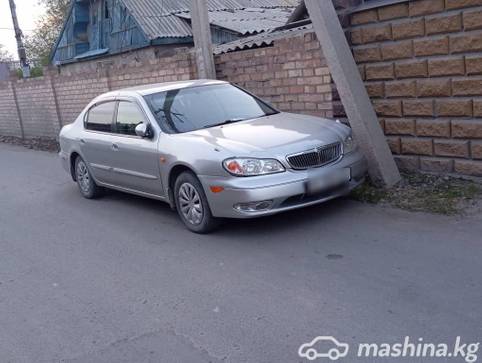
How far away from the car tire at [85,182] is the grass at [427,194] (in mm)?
3732

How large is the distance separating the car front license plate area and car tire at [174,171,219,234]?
1065 mm

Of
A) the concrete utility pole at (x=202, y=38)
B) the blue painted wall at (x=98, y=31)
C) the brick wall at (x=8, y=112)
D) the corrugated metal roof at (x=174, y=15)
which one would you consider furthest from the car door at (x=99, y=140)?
the blue painted wall at (x=98, y=31)

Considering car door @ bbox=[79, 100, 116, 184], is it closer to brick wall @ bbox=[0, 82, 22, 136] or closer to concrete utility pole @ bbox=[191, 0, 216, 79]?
concrete utility pole @ bbox=[191, 0, 216, 79]

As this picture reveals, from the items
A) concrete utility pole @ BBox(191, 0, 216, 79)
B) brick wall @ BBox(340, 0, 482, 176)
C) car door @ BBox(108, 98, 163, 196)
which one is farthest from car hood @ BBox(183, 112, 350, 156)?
concrete utility pole @ BBox(191, 0, 216, 79)

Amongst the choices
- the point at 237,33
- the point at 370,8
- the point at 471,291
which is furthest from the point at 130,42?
the point at 471,291

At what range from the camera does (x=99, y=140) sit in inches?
325

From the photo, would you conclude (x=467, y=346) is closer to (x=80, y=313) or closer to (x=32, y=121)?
(x=80, y=313)

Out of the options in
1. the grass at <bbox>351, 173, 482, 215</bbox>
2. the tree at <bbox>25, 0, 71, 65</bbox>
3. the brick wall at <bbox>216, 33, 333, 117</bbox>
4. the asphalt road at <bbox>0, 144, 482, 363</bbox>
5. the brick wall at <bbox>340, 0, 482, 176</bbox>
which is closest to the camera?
the asphalt road at <bbox>0, 144, 482, 363</bbox>

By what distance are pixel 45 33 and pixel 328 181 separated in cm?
4862

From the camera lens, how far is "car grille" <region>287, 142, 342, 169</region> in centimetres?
616

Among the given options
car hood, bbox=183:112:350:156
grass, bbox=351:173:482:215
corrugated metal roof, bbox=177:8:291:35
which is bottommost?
grass, bbox=351:173:482:215

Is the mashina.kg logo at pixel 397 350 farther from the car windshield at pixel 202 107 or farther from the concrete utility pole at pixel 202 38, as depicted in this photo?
the concrete utility pole at pixel 202 38

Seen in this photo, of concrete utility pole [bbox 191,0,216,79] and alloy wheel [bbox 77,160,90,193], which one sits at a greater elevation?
concrete utility pole [bbox 191,0,216,79]

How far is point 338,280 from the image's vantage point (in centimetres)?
492
